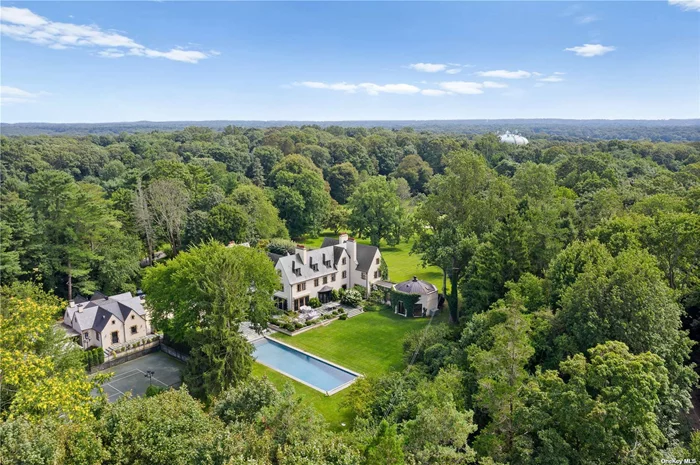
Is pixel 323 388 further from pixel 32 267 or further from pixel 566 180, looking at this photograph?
pixel 566 180

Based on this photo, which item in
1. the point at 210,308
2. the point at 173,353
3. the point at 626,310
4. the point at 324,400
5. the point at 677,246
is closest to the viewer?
the point at 626,310

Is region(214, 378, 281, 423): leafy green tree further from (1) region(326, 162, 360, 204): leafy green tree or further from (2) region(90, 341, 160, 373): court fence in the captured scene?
(1) region(326, 162, 360, 204): leafy green tree

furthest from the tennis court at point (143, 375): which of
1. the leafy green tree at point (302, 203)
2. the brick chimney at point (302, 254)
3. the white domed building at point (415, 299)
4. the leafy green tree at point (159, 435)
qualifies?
the leafy green tree at point (302, 203)

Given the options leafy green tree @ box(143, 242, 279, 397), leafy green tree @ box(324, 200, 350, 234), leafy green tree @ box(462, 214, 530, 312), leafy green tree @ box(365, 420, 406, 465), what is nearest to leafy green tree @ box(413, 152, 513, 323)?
leafy green tree @ box(462, 214, 530, 312)

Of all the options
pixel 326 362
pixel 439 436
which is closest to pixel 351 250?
pixel 326 362

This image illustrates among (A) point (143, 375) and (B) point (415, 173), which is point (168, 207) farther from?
(B) point (415, 173)

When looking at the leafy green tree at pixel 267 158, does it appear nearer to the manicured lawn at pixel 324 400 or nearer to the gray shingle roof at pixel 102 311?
the gray shingle roof at pixel 102 311
